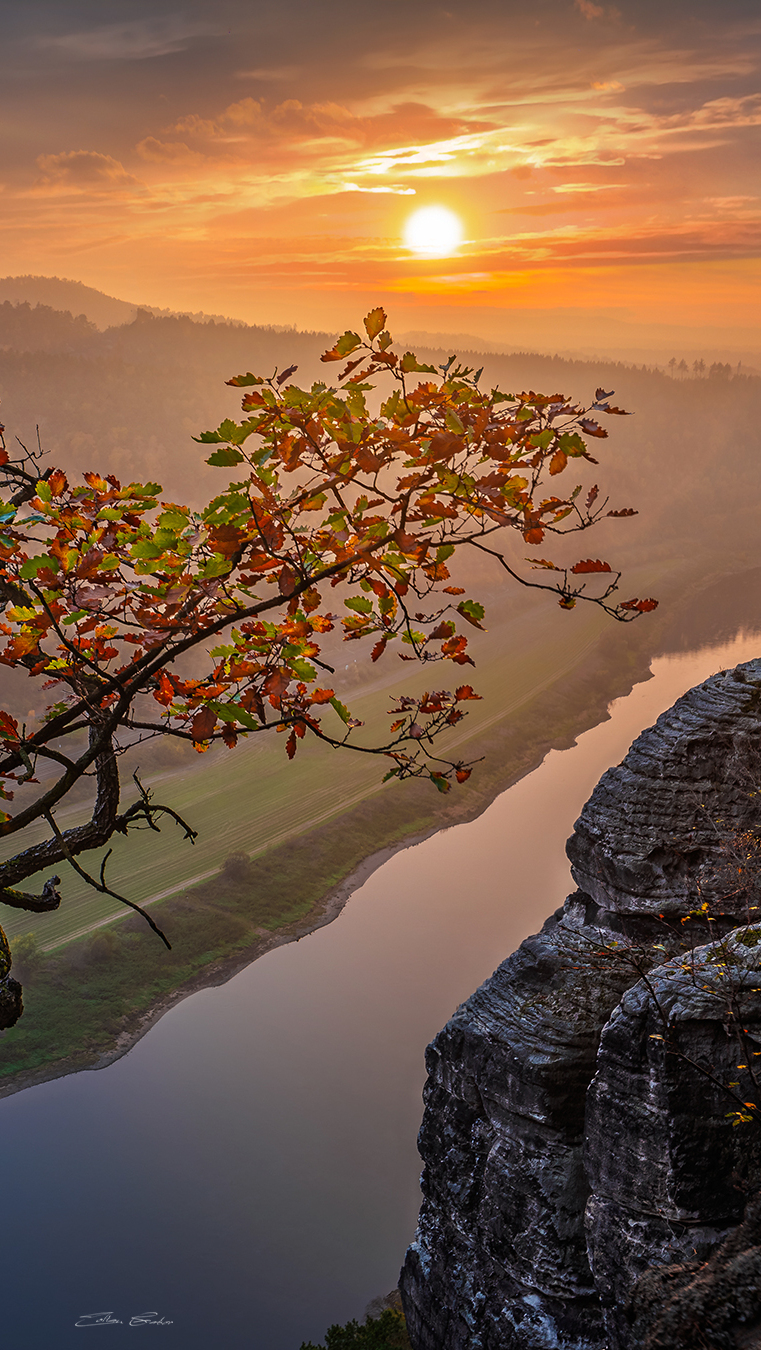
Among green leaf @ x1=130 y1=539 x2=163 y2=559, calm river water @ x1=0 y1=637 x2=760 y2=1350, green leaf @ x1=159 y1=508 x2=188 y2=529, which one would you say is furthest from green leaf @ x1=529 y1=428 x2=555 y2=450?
calm river water @ x1=0 y1=637 x2=760 y2=1350

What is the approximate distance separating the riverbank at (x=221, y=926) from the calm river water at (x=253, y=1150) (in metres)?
0.67

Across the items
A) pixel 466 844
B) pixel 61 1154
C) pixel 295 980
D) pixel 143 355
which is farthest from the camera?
pixel 143 355

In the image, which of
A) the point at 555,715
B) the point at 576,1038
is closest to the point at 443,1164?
the point at 576,1038

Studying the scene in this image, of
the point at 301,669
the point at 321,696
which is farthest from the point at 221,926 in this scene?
the point at 301,669

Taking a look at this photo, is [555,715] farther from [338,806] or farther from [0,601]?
[0,601]

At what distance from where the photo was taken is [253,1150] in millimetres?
19562

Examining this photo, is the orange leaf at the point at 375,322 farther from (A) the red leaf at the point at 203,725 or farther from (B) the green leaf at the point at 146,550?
(A) the red leaf at the point at 203,725

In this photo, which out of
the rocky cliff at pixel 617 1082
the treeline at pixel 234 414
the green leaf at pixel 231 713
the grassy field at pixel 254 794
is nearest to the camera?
the green leaf at pixel 231 713

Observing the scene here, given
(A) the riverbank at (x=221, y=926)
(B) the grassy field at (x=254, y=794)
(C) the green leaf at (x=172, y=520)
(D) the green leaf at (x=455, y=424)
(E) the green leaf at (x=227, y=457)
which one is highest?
(E) the green leaf at (x=227, y=457)

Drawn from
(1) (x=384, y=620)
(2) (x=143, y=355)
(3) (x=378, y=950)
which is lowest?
(3) (x=378, y=950)

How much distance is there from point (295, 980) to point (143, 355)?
5938 centimetres

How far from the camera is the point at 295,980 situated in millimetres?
24875

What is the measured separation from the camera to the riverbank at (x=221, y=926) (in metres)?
22.5
